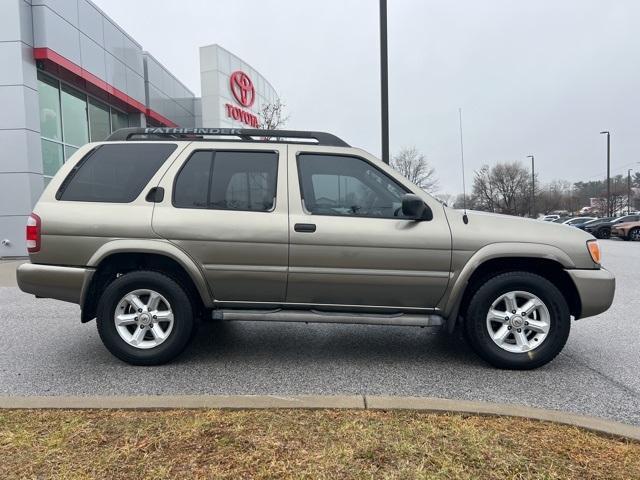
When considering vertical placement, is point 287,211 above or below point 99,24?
below

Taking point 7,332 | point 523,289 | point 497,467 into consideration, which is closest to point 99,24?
point 7,332

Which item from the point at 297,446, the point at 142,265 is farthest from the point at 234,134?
the point at 297,446

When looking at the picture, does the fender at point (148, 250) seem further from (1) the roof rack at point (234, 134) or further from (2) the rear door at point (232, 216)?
(1) the roof rack at point (234, 134)

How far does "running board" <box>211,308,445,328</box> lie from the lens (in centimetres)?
388

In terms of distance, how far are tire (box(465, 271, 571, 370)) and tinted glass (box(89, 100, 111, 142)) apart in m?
16.3

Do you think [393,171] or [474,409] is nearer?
[474,409]

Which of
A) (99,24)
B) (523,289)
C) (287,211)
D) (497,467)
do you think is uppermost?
(99,24)

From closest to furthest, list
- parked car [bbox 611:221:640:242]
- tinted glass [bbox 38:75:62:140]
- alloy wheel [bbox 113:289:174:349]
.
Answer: alloy wheel [bbox 113:289:174:349], tinted glass [bbox 38:75:62:140], parked car [bbox 611:221:640:242]

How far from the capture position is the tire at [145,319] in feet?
13.0

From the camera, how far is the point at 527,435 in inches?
107

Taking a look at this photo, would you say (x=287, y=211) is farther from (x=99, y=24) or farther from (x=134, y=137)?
(x=99, y=24)

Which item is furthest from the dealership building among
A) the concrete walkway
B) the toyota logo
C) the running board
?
the running board

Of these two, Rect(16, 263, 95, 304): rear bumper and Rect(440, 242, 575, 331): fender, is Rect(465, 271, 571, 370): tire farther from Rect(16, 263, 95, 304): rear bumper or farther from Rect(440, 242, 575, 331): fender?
Rect(16, 263, 95, 304): rear bumper

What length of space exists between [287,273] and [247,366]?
35.7 inches
